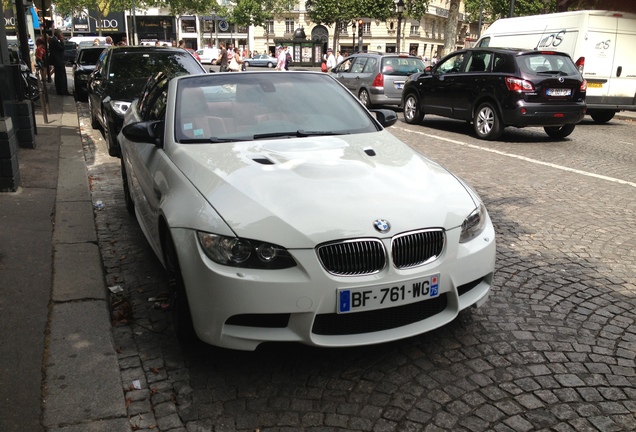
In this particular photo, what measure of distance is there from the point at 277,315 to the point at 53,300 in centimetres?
178

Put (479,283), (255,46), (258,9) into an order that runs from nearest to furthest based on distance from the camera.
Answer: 1. (479,283)
2. (258,9)
3. (255,46)

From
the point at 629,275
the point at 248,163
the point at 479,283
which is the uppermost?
the point at 248,163

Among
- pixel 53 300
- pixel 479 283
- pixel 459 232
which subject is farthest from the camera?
pixel 53 300

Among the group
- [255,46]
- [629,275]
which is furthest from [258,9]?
[629,275]

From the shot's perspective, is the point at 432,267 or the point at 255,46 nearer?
the point at 432,267

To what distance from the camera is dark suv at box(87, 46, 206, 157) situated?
8.73 meters

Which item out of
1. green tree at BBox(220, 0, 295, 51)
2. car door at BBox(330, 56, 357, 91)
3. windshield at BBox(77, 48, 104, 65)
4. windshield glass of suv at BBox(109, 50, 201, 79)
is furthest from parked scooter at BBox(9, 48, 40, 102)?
green tree at BBox(220, 0, 295, 51)

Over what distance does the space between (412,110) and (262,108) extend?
34.2 feet

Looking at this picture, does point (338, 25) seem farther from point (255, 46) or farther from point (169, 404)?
point (169, 404)

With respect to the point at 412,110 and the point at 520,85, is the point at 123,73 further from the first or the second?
the point at 520,85

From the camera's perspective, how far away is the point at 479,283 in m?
3.45

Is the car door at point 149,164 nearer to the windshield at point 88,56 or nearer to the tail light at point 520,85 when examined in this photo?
the tail light at point 520,85

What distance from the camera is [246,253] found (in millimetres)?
2912

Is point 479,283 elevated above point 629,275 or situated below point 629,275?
above
